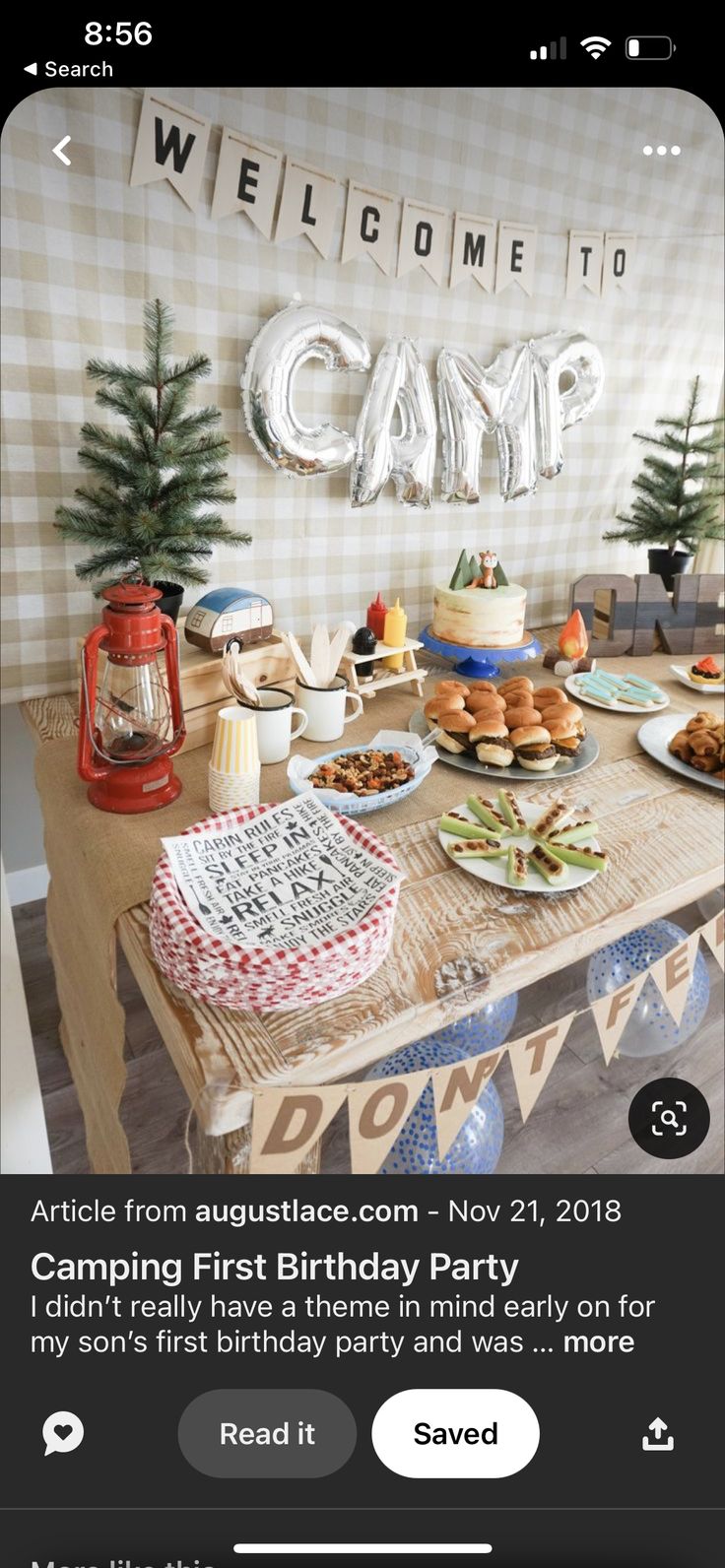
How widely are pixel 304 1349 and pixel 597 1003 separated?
350mm

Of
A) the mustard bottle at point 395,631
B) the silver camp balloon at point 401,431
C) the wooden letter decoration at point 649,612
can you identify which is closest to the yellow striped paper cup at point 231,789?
the mustard bottle at point 395,631

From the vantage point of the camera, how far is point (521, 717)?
99 centimetres

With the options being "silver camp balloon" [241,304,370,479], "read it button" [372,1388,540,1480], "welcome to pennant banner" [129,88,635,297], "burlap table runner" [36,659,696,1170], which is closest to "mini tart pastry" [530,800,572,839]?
"burlap table runner" [36,659,696,1170]

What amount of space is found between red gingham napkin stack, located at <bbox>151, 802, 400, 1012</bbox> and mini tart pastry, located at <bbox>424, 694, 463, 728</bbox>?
1.39ft

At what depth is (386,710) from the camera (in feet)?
3.71

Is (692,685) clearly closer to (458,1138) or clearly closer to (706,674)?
(706,674)

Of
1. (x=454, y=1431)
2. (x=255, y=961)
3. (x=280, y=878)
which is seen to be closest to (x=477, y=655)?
(x=280, y=878)

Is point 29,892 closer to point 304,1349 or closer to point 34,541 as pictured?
point 34,541

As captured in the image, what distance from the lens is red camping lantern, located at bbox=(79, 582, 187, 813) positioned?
78cm

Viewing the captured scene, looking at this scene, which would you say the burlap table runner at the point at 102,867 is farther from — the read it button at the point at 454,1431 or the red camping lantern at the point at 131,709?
the read it button at the point at 454,1431

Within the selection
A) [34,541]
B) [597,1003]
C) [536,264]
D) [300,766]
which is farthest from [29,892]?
[536,264]
